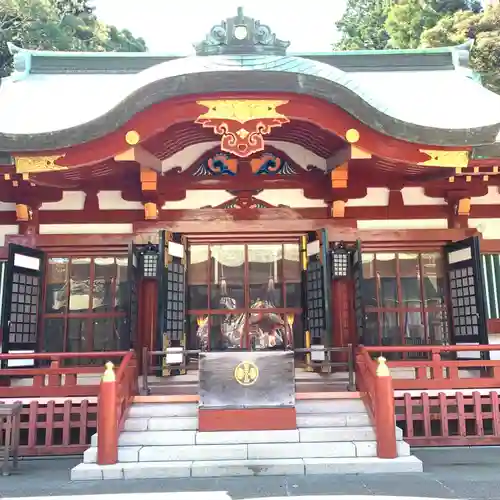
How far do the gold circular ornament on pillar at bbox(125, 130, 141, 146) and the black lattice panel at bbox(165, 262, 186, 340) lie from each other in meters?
2.05

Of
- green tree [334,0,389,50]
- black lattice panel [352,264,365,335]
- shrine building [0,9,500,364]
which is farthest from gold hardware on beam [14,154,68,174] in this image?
green tree [334,0,389,50]

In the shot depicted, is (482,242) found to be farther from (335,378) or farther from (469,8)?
(469,8)

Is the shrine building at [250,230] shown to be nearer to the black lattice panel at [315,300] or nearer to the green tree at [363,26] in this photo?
the black lattice panel at [315,300]

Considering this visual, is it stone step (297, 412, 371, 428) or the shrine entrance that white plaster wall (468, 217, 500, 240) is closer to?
the shrine entrance

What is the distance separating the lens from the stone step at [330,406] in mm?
6531

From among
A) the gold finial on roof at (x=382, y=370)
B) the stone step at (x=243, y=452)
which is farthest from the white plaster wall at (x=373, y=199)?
the stone step at (x=243, y=452)

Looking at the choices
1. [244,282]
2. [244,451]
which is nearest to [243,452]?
[244,451]

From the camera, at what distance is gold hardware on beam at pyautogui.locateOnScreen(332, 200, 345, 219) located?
335 inches

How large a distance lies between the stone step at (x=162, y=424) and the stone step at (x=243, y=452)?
14.4 inches

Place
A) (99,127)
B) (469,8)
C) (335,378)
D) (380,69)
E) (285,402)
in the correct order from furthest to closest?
(469,8)
(380,69)
(335,378)
(99,127)
(285,402)

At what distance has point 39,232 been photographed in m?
8.63

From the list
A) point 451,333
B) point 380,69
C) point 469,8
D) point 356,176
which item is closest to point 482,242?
point 451,333

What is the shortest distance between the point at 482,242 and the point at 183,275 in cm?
482

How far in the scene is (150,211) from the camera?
844cm
